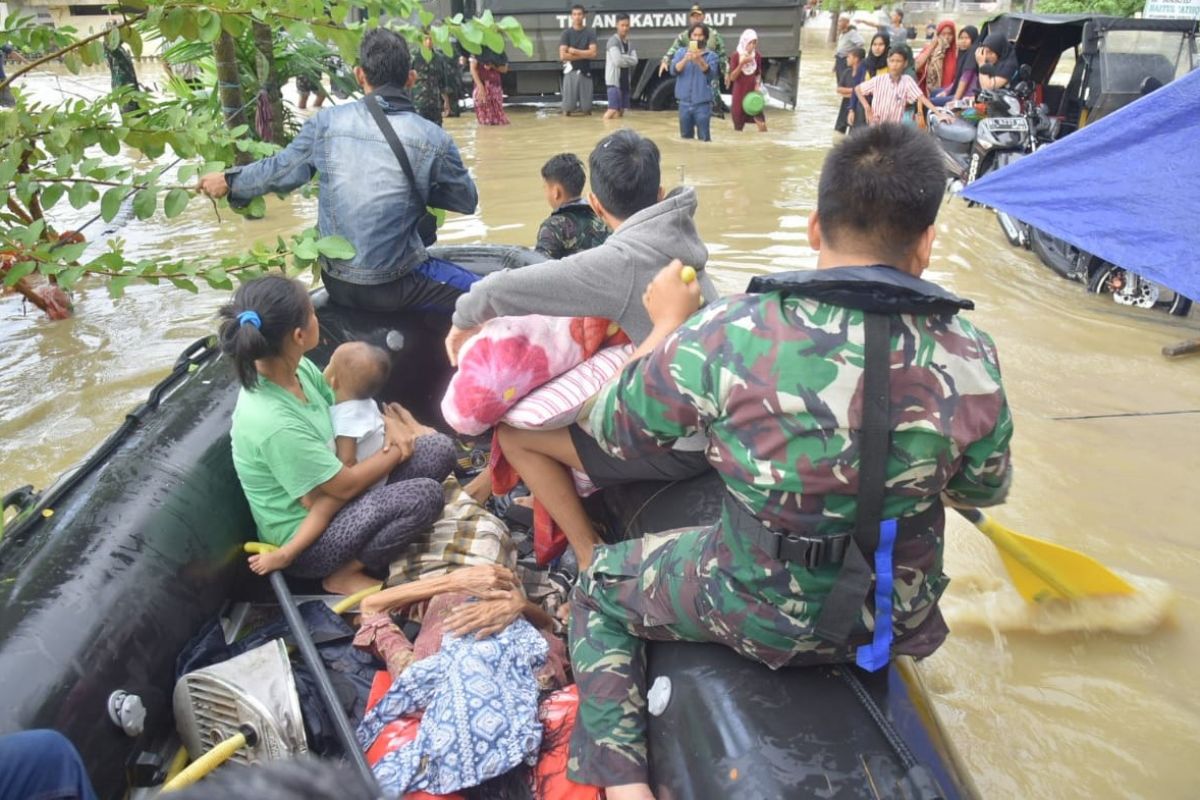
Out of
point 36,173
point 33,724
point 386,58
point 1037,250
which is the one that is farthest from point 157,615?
point 1037,250

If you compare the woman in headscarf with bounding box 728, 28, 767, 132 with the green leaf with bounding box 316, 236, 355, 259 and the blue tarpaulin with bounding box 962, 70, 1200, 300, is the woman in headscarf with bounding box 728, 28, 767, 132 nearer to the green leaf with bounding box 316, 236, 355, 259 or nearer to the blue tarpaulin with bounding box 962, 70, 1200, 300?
the blue tarpaulin with bounding box 962, 70, 1200, 300

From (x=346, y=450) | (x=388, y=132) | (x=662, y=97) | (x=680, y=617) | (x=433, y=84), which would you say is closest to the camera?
(x=680, y=617)

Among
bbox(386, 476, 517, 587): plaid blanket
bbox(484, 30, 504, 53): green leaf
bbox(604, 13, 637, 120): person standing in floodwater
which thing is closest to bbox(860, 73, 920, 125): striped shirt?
bbox(604, 13, 637, 120): person standing in floodwater

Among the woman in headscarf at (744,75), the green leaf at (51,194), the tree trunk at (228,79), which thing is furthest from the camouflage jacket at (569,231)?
the woman in headscarf at (744,75)

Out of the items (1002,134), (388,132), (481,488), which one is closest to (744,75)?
(1002,134)

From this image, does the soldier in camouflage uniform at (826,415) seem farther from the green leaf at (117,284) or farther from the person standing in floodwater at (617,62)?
the person standing in floodwater at (617,62)

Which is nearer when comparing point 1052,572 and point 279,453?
point 279,453

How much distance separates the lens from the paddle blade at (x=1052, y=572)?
3.02 m

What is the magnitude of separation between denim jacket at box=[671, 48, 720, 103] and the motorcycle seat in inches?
130

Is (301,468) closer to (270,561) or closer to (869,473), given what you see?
(270,561)

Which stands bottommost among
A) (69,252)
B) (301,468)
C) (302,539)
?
(302,539)

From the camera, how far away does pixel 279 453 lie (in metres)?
2.48

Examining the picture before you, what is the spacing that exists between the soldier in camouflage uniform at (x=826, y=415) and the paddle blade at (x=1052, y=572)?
4.91 ft

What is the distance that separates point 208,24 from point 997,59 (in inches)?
351
